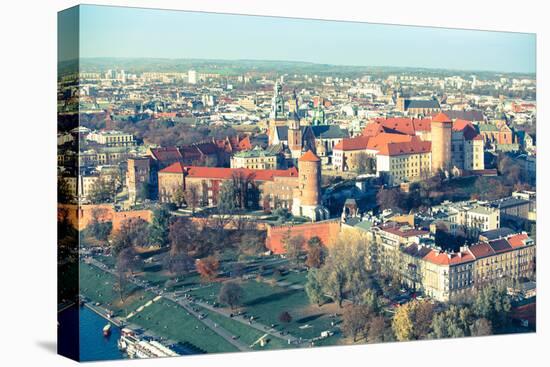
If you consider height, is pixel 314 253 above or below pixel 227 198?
below

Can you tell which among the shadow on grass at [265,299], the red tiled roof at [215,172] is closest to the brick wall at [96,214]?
the red tiled roof at [215,172]

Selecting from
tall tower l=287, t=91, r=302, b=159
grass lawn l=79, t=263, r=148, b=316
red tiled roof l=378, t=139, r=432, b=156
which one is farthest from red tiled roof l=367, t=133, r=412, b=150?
grass lawn l=79, t=263, r=148, b=316

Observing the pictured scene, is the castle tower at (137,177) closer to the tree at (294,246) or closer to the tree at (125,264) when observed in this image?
the tree at (125,264)

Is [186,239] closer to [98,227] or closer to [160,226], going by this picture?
[160,226]

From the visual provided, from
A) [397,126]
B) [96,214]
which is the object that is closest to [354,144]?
[397,126]

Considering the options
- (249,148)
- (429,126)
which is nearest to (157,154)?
(249,148)

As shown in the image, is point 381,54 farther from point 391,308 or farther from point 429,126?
point 391,308

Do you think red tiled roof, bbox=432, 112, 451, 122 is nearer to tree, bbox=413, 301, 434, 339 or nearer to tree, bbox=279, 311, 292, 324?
tree, bbox=413, 301, 434, 339
